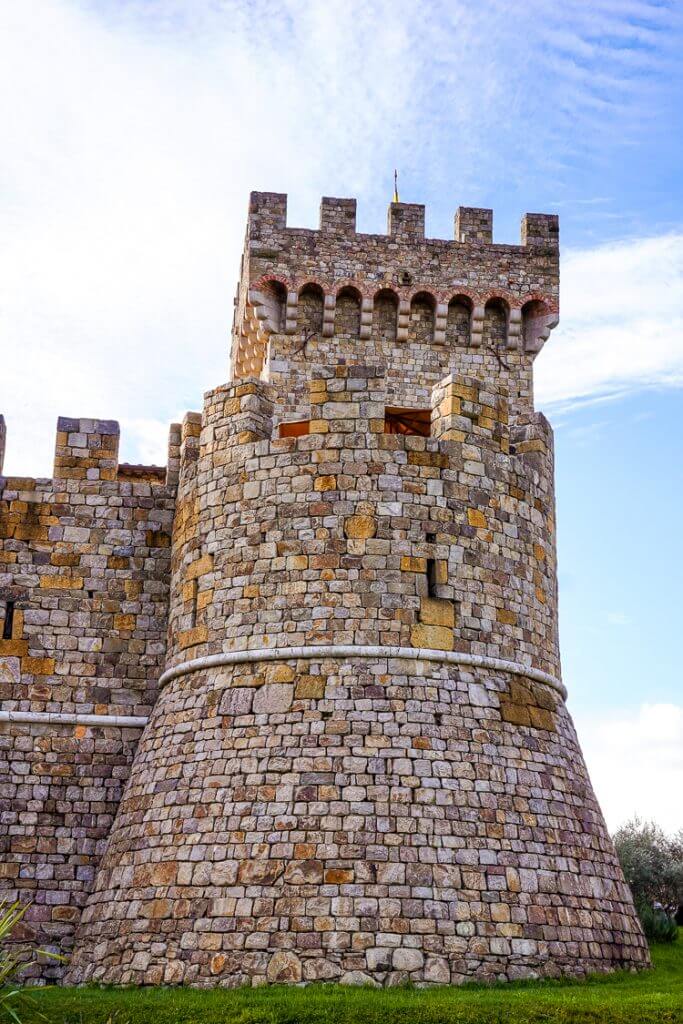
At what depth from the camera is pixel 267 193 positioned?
728 inches

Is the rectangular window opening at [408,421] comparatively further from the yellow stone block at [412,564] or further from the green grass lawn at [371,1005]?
the green grass lawn at [371,1005]

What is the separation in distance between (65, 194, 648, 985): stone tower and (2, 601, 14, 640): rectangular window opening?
1.81 meters

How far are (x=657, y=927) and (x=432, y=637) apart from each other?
219 inches

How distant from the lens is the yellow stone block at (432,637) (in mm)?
10711

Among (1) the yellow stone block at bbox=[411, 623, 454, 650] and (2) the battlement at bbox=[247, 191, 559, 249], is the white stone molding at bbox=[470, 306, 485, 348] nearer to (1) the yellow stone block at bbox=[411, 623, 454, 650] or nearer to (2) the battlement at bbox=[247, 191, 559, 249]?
(2) the battlement at bbox=[247, 191, 559, 249]

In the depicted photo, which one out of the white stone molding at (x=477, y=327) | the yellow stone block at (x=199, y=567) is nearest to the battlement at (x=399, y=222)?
the white stone molding at (x=477, y=327)

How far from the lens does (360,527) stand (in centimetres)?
1099

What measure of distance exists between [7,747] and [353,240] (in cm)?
947

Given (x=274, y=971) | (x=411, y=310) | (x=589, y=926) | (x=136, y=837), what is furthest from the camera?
(x=411, y=310)

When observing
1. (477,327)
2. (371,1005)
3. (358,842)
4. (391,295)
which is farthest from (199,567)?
(477,327)

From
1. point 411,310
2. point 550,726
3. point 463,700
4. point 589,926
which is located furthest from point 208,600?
point 411,310

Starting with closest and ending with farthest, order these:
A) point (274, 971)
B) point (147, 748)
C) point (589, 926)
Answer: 1. point (274, 971)
2. point (589, 926)
3. point (147, 748)

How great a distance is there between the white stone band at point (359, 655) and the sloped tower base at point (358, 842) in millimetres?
74

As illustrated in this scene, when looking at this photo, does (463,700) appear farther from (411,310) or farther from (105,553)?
(411,310)
